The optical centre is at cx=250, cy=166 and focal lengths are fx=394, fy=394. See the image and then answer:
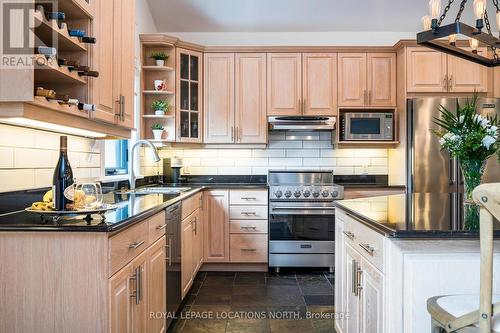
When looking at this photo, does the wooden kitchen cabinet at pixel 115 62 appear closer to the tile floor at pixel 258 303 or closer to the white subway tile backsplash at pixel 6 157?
the white subway tile backsplash at pixel 6 157

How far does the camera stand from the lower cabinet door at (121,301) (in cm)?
156

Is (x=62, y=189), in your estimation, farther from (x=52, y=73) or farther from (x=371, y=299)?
(x=371, y=299)

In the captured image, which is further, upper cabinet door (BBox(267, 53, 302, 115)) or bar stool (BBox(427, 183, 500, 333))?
upper cabinet door (BBox(267, 53, 302, 115))

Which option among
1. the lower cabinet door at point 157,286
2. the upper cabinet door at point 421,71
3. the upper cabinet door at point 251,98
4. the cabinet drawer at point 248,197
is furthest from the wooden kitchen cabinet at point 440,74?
the lower cabinet door at point 157,286

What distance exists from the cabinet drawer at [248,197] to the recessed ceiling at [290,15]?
1995 millimetres

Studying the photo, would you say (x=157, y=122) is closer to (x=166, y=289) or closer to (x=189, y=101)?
(x=189, y=101)

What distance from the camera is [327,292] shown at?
3.49 metres

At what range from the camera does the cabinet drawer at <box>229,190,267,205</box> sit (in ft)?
13.5

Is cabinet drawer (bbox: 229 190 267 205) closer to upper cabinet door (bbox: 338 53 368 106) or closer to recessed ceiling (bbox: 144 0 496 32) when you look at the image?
upper cabinet door (bbox: 338 53 368 106)

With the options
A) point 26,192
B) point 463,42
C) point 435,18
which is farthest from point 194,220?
point 463,42

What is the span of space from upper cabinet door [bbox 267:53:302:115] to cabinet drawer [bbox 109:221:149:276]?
274 centimetres

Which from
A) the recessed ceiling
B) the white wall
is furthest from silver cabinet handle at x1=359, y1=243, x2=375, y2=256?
the white wall

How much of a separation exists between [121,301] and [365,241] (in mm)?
1111

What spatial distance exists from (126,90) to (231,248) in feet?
7.11
